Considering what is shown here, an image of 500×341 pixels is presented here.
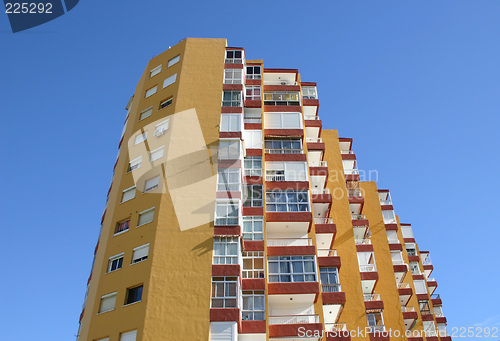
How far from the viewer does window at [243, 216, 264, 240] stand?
3262 centimetres

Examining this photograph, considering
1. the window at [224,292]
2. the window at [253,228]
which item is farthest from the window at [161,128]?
the window at [224,292]

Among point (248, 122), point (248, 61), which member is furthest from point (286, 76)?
point (248, 122)

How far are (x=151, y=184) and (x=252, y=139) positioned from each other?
9.19 metres

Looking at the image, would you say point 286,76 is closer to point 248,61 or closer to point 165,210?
point 248,61

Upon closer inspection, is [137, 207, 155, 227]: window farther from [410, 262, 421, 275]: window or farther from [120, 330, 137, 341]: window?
[410, 262, 421, 275]: window

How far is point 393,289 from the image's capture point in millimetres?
41844

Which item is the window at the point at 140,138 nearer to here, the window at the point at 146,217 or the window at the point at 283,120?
the window at the point at 146,217

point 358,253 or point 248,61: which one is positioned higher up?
point 248,61

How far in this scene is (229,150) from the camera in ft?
113

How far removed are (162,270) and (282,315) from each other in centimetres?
880

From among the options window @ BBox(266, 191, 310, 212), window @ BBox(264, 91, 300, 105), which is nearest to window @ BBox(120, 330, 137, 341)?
window @ BBox(266, 191, 310, 212)

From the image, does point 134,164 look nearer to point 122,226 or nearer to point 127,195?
point 127,195

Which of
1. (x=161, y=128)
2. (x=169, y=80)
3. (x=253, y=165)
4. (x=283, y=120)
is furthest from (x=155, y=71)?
(x=253, y=165)

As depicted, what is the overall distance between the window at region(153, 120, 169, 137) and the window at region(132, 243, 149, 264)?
9790 millimetres
